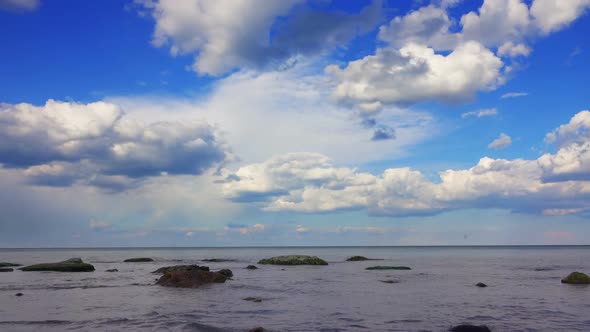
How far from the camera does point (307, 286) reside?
4334 cm

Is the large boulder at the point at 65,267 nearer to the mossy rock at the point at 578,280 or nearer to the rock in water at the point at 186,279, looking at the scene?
the rock in water at the point at 186,279

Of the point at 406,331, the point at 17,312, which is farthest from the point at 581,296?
the point at 17,312

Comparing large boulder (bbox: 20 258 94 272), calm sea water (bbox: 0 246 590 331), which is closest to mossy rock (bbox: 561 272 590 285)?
calm sea water (bbox: 0 246 590 331)

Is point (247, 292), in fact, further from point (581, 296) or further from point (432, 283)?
point (581, 296)

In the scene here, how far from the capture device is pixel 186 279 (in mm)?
43812

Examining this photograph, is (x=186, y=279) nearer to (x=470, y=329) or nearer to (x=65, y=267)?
(x=470, y=329)

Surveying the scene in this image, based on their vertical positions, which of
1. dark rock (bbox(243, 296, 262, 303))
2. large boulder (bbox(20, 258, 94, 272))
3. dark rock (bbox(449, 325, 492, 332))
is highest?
dark rock (bbox(449, 325, 492, 332))

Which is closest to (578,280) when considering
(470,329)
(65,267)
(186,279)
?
(470,329)

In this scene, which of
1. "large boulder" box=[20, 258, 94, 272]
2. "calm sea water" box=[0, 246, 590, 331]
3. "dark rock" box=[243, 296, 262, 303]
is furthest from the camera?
"large boulder" box=[20, 258, 94, 272]

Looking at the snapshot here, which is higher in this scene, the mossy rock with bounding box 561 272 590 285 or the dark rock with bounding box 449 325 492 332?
the dark rock with bounding box 449 325 492 332

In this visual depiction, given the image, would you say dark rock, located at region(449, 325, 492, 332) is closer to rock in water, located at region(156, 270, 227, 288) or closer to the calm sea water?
the calm sea water

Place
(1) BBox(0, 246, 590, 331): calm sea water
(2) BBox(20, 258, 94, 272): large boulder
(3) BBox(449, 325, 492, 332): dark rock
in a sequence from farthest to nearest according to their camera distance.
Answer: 1. (2) BBox(20, 258, 94, 272): large boulder
2. (1) BBox(0, 246, 590, 331): calm sea water
3. (3) BBox(449, 325, 492, 332): dark rock

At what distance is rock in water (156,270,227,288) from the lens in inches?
1700

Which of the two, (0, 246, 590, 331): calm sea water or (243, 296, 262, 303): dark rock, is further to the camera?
(243, 296, 262, 303): dark rock
